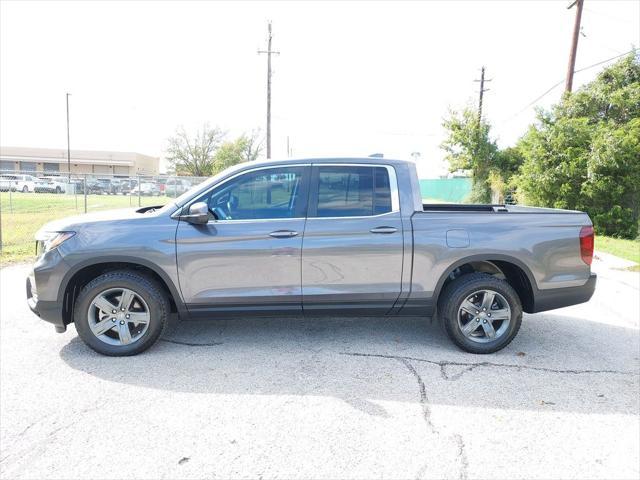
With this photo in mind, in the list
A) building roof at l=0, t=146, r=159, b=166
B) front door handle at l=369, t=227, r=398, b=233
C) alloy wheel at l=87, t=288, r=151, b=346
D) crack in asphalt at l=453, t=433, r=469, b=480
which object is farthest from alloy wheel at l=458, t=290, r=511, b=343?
building roof at l=0, t=146, r=159, b=166

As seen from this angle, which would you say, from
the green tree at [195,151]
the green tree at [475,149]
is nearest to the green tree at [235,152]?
the green tree at [195,151]

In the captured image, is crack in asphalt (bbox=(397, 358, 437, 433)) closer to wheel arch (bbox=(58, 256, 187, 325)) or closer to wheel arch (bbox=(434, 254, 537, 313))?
wheel arch (bbox=(434, 254, 537, 313))

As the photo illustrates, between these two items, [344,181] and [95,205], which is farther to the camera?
[95,205]

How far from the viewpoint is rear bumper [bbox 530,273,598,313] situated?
4.08 metres

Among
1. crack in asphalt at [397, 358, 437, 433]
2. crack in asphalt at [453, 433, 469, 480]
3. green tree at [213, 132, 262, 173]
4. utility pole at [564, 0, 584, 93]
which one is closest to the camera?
crack in asphalt at [453, 433, 469, 480]

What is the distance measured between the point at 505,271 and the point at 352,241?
5.50ft

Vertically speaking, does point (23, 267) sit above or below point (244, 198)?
below

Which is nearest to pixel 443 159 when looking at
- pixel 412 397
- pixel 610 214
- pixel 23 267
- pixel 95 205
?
pixel 610 214

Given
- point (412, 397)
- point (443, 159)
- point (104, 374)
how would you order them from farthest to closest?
point (443, 159) < point (104, 374) < point (412, 397)

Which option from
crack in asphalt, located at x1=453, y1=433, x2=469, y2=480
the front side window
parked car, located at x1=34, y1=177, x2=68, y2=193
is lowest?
crack in asphalt, located at x1=453, y1=433, x2=469, y2=480

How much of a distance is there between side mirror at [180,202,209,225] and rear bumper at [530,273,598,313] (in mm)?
3185

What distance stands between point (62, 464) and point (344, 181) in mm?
2966

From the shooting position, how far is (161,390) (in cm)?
331

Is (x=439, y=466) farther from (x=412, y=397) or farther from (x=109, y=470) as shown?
(x=109, y=470)
